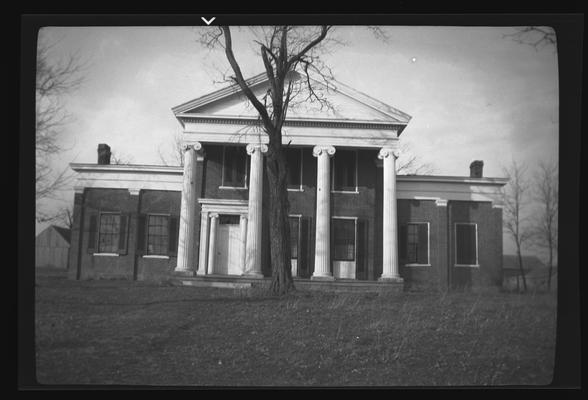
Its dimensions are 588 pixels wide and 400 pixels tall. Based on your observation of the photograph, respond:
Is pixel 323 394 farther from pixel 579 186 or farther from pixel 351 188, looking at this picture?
pixel 351 188

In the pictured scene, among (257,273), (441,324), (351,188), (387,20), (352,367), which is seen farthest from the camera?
(351,188)

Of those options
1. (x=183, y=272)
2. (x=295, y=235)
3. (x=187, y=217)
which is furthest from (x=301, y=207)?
(x=183, y=272)

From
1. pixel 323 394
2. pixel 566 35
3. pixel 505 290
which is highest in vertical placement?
pixel 566 35

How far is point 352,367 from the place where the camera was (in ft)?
20.6

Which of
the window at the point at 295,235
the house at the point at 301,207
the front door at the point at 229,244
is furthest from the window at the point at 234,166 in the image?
the window at the point at 295,235

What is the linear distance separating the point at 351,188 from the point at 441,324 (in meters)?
5.37

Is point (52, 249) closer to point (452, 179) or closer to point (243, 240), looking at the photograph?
point (243, 240)

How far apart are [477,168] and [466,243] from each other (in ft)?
9.10

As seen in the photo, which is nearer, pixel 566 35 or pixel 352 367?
pixel 566 35

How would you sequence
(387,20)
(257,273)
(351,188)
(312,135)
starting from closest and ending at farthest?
1. (387,20)
2. (257,273)
3. (312,135)
4. (351,188)

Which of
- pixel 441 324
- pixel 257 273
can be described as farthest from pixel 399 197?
pixel 441 324

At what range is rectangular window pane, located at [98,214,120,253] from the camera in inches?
348

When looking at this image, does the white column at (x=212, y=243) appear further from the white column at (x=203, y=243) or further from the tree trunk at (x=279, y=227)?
the tree trunk at (x=279, y=227)

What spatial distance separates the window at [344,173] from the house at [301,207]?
2 cm
